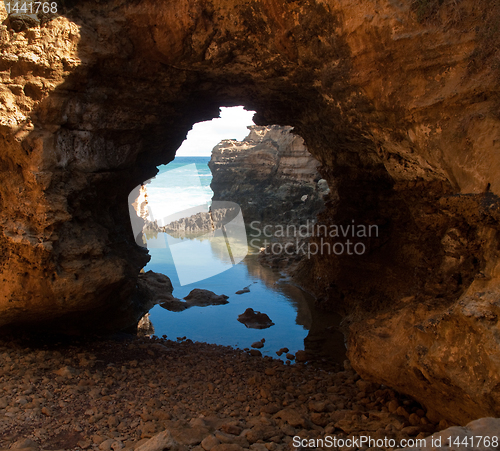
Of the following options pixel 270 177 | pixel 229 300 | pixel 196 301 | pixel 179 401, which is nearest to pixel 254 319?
pixel 229 300

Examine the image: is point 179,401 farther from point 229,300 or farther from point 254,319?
point 229,300

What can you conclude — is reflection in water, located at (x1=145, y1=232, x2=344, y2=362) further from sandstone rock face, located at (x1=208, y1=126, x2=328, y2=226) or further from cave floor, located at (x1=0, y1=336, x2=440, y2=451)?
sandstone rock face, located at (x1=208, y1=126, x2=328, y2=226)

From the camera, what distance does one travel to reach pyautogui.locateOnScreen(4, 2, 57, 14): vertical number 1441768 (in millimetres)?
5320

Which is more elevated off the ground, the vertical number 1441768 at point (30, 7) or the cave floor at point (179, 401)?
the vertical number 1441768 at point (30, 7)

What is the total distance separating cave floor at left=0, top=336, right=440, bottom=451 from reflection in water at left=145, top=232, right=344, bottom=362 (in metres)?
1.20

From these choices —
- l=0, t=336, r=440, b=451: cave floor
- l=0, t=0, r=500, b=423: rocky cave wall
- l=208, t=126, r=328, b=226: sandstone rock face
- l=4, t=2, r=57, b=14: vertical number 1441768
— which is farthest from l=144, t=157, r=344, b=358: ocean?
l=4, t=2, r=57, b=14: vertical number 1441768

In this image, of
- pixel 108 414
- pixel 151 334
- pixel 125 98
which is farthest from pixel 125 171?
pixel 108 414

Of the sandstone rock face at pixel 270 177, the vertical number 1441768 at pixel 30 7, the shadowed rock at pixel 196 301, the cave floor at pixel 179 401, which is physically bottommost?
the shadowed rock at pixel 196 301

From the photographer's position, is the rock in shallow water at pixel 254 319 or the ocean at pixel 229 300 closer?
the ocean at pixel 229 300

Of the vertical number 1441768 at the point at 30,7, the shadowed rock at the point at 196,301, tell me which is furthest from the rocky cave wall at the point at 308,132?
the shadowed rock at the point at 196,301

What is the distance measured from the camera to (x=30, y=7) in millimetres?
5375

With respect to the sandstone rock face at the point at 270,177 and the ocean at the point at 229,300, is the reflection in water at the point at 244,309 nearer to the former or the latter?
the ocean at the point at 229,300

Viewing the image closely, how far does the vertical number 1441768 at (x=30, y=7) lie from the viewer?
209 inches

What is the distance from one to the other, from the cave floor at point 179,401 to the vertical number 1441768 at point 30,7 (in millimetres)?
4858
